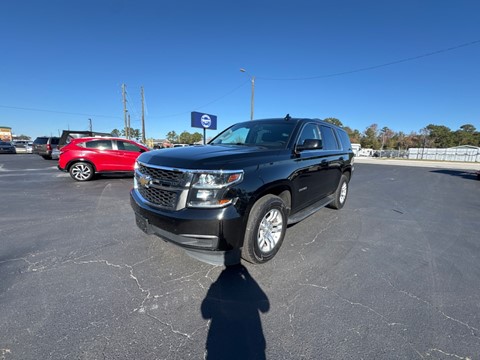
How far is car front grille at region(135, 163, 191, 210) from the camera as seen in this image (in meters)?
2.51

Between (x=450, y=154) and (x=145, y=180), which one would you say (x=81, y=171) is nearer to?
(x=145, y=180)

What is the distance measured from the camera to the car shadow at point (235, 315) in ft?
5.96

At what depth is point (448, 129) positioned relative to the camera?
80.2 m

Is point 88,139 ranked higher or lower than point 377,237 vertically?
higher

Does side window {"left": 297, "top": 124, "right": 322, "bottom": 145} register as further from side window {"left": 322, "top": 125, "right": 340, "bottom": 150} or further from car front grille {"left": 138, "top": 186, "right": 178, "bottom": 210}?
car front grille {"left": 138, "top": 186, "right": 178, "bottom": 210}

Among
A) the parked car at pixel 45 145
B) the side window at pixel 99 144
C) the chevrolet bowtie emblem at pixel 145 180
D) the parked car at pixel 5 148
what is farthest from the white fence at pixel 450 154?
the parked car at pixel 5 148

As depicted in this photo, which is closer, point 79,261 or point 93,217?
point 79,261

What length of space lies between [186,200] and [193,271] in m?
0.96

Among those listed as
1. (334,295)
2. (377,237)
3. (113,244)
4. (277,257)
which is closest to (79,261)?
(113,244)

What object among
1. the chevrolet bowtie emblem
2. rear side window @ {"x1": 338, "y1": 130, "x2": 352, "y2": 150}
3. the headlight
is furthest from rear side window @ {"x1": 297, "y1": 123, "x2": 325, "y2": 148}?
the chevrolet bowtie emblem

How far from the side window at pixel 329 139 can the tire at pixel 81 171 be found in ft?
27.3

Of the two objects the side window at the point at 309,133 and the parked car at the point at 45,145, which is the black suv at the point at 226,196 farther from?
the parked car at the point at 45,145

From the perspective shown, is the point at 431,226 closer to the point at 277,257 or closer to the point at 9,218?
the point at 277,257

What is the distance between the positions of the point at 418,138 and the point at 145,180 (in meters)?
112
